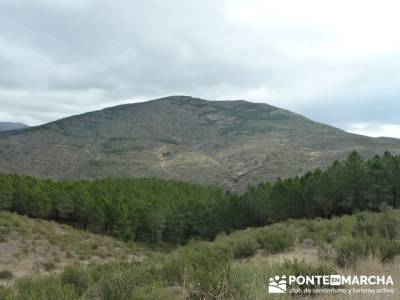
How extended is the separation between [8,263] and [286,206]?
39.7 m

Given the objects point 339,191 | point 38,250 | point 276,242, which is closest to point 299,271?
point 276,242

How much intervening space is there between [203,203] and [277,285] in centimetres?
7513

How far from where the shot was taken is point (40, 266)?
26.9 m

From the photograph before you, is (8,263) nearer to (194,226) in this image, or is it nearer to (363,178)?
(363,178)

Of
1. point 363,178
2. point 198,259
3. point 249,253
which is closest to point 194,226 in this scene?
point 363,178

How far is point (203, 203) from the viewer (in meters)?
80.8

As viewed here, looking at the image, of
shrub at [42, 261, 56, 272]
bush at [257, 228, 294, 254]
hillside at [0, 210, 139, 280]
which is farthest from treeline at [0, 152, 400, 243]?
bush at [257, 228, 294, 254]

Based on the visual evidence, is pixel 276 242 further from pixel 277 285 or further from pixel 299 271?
pixel 277 285

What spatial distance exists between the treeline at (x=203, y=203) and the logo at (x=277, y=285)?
47.4 m

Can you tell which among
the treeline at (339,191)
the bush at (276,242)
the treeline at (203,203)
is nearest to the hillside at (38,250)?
the bush at (276,242)

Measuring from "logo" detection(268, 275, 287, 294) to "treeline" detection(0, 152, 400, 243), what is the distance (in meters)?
47.4

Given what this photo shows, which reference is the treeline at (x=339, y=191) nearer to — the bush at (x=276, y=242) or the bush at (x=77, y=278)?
the bush at (x=276, y=242)

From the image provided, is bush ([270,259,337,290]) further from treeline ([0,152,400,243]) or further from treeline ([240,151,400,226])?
treeline ([0,152,400,243])

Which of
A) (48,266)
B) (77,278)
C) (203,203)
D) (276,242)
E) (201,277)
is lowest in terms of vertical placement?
(48,266)
